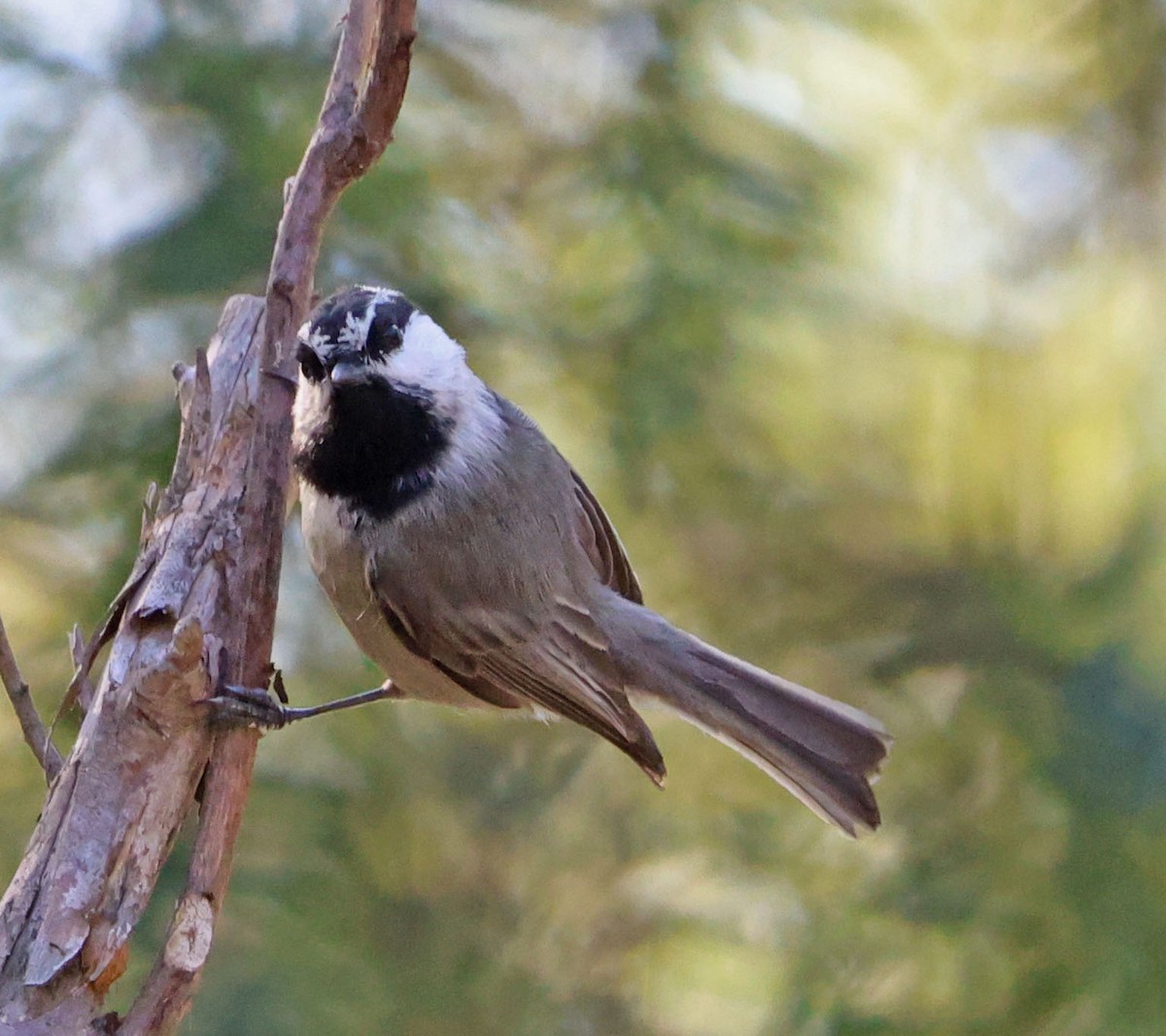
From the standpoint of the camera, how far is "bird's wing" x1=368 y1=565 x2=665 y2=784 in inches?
68.2

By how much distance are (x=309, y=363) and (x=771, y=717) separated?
75 centimetres

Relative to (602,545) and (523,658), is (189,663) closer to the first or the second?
(523,658)

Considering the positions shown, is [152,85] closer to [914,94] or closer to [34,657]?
[34,657]

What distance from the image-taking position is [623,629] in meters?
1.86

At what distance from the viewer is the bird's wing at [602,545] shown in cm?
188

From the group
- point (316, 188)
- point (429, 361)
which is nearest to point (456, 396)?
point (429, 361)

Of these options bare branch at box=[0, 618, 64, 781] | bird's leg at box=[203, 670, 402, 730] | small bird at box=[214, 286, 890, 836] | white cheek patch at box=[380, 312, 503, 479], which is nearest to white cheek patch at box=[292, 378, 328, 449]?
small bird at box=[214, 286, 890, 836]

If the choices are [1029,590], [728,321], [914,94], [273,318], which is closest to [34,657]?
[273,318]

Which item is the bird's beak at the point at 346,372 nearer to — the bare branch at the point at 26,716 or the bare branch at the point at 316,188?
the bare branch at the point at 316,188

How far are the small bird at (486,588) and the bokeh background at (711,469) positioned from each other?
159mm

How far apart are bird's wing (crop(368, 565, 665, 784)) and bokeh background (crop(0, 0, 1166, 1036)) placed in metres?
0.19

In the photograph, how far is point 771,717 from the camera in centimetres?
175

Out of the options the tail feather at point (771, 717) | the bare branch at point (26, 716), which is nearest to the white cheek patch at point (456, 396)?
the tail feather at point (771, 717)

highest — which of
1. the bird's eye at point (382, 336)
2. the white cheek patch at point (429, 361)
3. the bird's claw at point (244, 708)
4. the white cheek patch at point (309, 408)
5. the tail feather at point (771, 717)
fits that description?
the white cheek patch at point (429, 361)
